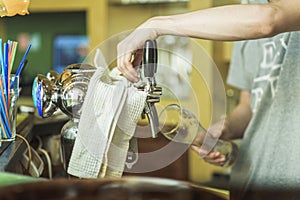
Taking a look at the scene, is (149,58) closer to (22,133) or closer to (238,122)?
(22,133)

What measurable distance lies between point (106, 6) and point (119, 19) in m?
0.14

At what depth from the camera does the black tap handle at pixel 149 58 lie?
97cm

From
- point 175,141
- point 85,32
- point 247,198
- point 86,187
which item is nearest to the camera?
point 86,187

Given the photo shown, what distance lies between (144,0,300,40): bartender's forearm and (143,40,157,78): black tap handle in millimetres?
42

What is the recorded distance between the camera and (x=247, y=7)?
0.96 m

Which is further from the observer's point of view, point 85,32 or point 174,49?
point 85,32

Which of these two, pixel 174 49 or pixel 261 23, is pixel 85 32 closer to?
pixel 174 49

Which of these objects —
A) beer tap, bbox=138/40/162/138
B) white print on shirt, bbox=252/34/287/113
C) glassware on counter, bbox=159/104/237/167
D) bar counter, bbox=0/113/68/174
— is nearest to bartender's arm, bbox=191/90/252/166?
white print on shirt, bbox=252/34/287/113

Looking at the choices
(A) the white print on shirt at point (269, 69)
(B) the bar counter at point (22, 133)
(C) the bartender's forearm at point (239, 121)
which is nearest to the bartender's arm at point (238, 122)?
(C) the bartender's forearm at point (239, 121)

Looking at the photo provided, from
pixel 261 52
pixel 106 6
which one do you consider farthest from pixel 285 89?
pixel 106 6

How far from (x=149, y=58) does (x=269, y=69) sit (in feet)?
2.14

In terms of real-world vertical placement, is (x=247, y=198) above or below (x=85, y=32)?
below

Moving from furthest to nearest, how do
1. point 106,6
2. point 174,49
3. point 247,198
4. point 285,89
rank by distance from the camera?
point 106,6, point 174,49, point 247,198, point 285,89

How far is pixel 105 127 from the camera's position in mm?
975
